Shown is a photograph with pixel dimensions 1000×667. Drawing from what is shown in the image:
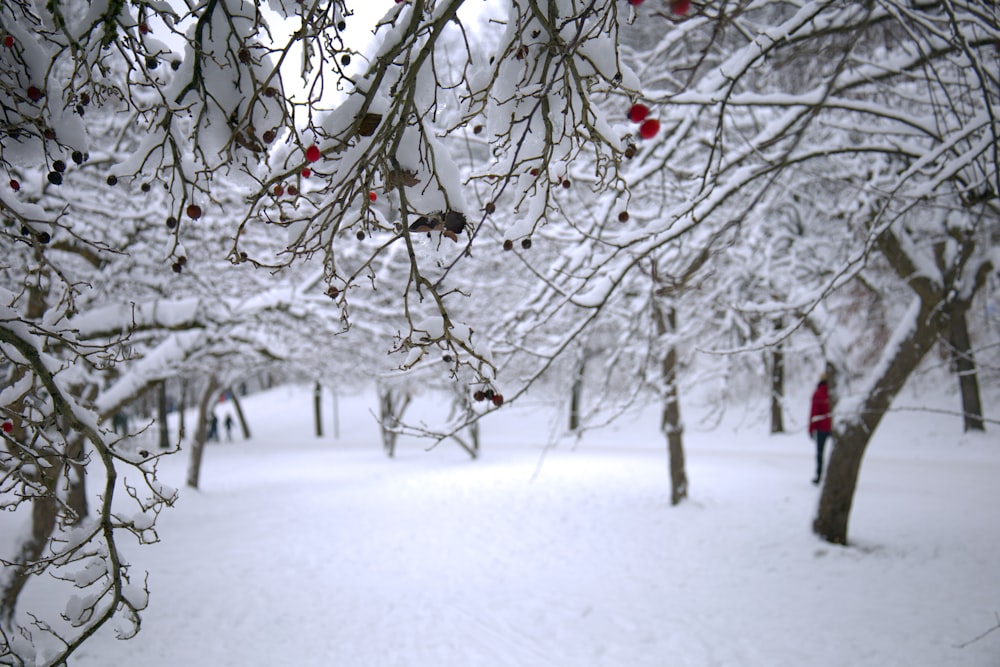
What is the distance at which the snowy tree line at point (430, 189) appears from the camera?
1384mm

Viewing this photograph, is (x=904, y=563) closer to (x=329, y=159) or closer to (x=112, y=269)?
(x=329, y=159)

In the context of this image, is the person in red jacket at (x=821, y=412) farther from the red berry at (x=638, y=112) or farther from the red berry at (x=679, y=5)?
the red berry at (x=679, y=5)

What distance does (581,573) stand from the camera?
6.51 m

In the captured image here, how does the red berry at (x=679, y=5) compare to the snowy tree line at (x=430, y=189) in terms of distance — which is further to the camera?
the snowy tree line at (x=430, y=189)

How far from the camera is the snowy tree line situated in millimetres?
1384

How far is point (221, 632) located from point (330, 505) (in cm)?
560

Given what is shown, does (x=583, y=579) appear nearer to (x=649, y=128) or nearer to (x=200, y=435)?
(x=649, y=128)

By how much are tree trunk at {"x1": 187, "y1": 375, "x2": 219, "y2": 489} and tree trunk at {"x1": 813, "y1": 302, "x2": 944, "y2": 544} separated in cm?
1179

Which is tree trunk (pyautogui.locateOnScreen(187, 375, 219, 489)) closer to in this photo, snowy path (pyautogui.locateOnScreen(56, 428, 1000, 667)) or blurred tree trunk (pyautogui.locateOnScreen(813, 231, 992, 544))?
snowy path (pyautogui.locateOnScreen(56, 428, 1000, 667))

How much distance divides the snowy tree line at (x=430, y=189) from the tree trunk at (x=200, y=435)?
379 cm

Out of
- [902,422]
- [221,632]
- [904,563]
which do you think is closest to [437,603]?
[221,632]

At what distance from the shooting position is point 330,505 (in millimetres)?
10820

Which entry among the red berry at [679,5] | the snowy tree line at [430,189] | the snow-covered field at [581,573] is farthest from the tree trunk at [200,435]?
the red berry at [679,5]

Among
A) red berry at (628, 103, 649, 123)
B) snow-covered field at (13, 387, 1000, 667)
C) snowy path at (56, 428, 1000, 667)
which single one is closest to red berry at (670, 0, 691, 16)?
red berry at (628, 103, 649, 123)
